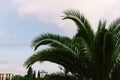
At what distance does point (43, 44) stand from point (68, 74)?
5.28 feet

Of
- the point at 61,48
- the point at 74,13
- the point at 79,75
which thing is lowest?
the point at 79,75

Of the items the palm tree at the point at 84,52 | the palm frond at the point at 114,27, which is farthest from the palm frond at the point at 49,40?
the palm frond at the point at 114,27

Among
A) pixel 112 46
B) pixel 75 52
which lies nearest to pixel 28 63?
pixel 75 52

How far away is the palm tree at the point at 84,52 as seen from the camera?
1330 centimetres

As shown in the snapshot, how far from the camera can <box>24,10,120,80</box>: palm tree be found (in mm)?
13305

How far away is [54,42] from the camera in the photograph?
13.7 m

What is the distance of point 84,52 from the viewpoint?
544 inches

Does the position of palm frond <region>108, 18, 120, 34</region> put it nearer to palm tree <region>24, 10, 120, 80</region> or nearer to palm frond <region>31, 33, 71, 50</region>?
palm tree <region>24, 10, 120, 80</region>

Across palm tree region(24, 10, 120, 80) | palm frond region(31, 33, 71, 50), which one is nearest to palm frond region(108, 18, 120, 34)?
palm tree region(24, 10, 120, 80)

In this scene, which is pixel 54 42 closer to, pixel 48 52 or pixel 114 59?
pixel 48 52

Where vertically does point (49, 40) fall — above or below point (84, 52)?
above

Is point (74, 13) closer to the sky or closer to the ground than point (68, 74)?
closer to the sky

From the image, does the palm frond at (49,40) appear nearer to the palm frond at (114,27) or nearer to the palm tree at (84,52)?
the palm tree at (84,52)

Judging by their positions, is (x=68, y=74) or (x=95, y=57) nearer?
(x=95, y=57)
